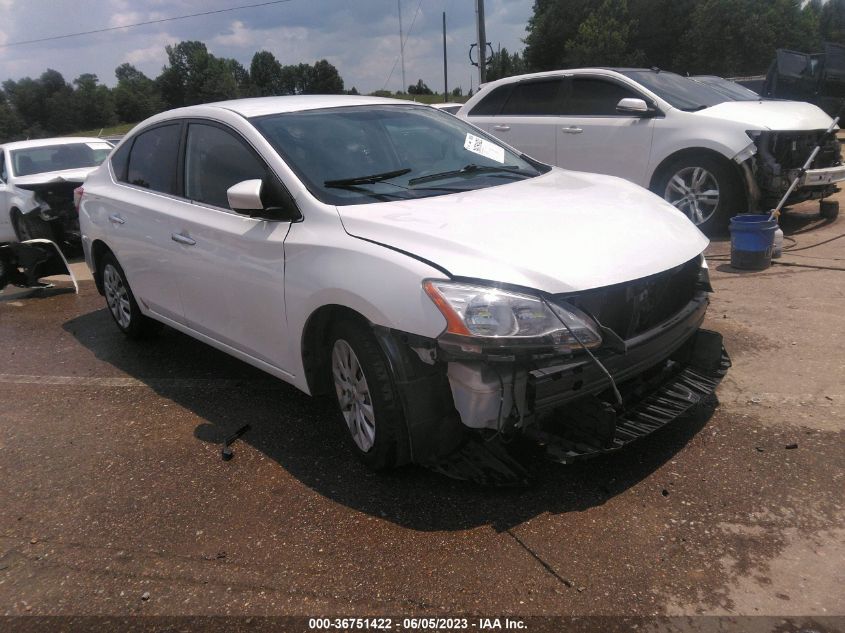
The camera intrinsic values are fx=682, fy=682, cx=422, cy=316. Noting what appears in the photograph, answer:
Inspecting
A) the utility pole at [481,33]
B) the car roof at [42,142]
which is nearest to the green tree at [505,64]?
the utility pole at [481,33]

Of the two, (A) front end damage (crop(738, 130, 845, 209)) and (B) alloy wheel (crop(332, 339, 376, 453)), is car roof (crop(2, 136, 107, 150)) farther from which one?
(A) front end damage (crop(738, 130, 845, 209))

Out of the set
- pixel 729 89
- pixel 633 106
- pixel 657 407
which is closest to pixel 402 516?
pixel 657 407

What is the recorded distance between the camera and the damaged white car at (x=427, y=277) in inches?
106

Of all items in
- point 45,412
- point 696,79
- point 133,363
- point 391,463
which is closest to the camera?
point 391,463

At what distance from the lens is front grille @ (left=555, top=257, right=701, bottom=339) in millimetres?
2771

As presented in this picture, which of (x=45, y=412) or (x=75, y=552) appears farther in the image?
(x=45, y=412)

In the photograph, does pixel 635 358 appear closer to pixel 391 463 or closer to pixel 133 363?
pixel 391 463

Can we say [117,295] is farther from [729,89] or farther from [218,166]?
[729,89]

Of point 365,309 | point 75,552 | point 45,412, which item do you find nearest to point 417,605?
point 365,309

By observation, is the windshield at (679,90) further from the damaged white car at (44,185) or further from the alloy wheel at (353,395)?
the damaged white car at (44,185)

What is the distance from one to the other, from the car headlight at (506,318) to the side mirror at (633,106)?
5.40 meters

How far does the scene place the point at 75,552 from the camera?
2.93 metres

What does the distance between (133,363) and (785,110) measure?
7.13 meters

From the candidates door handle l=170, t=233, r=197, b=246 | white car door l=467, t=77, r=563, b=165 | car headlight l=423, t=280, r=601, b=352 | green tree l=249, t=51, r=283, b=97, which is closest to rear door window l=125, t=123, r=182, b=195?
door handle l=170, t=233, r=197, b=246
